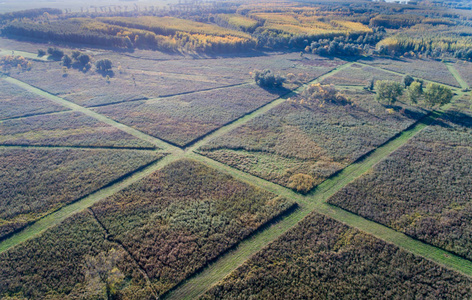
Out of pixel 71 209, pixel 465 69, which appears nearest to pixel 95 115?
pixel 71 209

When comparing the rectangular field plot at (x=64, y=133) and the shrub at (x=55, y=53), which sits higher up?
the shrub at (x=55, y=53)

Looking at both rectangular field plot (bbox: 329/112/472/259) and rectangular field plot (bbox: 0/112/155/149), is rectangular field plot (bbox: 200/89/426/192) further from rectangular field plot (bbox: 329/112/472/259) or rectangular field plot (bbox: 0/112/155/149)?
rectangular field plot (bbox: 0/112/155/149)

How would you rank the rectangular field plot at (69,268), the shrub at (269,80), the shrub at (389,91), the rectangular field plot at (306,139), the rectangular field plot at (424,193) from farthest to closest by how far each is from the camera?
1. the shrub at (269,80)
2. the shrub at (389,91)
3. the rectangular field plot at (306,139)
4. the rectangular field plot at (424,193)
5. the rectangular field plot at (69,268)

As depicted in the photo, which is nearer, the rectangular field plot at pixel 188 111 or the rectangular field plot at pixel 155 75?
the rectangular field plot at pixel 188 111

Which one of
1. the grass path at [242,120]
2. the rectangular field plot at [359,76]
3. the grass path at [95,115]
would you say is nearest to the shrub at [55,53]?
the grass path at [95,115]

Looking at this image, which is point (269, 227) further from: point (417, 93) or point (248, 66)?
point (248, 66)

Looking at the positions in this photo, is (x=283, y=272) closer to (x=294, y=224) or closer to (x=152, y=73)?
(x=294, y=224)

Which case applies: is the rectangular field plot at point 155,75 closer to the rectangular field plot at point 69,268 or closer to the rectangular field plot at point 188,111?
the rectangular field plot at point 188,111
